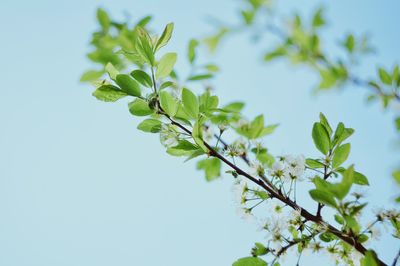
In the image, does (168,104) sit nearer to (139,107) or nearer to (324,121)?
(139,107)

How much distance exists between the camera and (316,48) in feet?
5.82

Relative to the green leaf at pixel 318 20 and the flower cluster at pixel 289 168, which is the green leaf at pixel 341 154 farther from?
the green leaf at pixel 318 20

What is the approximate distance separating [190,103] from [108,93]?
28 centimetres

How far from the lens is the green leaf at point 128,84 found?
1118 mm

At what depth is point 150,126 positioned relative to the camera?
1218 millimetres

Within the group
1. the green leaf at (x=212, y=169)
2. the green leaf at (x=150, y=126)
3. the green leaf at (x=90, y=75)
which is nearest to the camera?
the green leaf at (x=150, y=126)

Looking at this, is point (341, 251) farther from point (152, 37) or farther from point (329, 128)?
point (152, 37)

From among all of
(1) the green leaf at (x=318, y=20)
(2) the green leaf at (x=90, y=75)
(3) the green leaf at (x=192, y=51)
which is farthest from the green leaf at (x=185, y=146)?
(1) the green leaf at (x=318, y=20)

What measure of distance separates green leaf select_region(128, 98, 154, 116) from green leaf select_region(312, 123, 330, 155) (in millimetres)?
564

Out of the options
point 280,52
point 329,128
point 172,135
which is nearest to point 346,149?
point 329,128

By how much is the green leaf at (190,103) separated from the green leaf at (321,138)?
41 centimetres

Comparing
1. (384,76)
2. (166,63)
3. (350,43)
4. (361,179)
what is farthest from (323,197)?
(350,43)

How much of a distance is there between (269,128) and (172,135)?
1.72ft

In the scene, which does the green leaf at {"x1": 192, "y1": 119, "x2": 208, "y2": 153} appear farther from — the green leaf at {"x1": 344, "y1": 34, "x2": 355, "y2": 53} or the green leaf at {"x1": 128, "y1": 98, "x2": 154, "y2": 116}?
the green leaf at {"x1": 344, "y1": 34, "x2": 355, "y2": 53}
